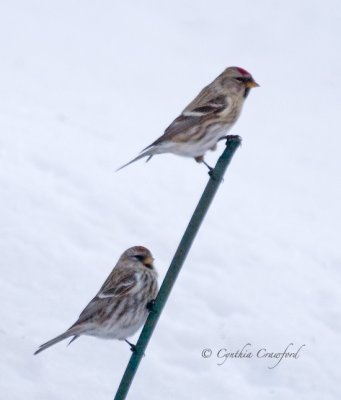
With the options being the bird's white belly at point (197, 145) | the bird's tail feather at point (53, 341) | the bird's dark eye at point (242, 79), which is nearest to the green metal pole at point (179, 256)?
the bird's tail feather at point (53, 341)

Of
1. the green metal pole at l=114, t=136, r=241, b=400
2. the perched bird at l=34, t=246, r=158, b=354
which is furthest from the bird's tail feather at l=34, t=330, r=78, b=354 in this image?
the green metal pole at l=114, t=136, r=241, b=400

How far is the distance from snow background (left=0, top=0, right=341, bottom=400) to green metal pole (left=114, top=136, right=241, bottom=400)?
1.60 meters

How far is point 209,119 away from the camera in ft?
12.5

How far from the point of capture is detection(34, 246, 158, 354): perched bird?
336 centimetres

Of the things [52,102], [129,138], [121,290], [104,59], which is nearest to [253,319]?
[121,290]

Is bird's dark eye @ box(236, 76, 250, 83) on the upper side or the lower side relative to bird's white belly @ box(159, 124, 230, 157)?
upper

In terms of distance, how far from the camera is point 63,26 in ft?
30.8

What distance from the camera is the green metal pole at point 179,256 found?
90.2 inches

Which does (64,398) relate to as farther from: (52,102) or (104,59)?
(104,59)

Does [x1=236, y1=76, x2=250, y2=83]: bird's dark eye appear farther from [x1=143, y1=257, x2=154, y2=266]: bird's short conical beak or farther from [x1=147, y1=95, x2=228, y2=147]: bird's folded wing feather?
[x1=143, y1=257, x2=154, y2=266]: bird's short conical beak

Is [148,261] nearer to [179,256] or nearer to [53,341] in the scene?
[53,341]

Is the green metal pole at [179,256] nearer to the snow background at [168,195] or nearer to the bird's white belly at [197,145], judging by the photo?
the bird's white belly at [197,145]

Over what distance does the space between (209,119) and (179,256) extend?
159 cm

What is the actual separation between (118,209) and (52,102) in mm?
1982
